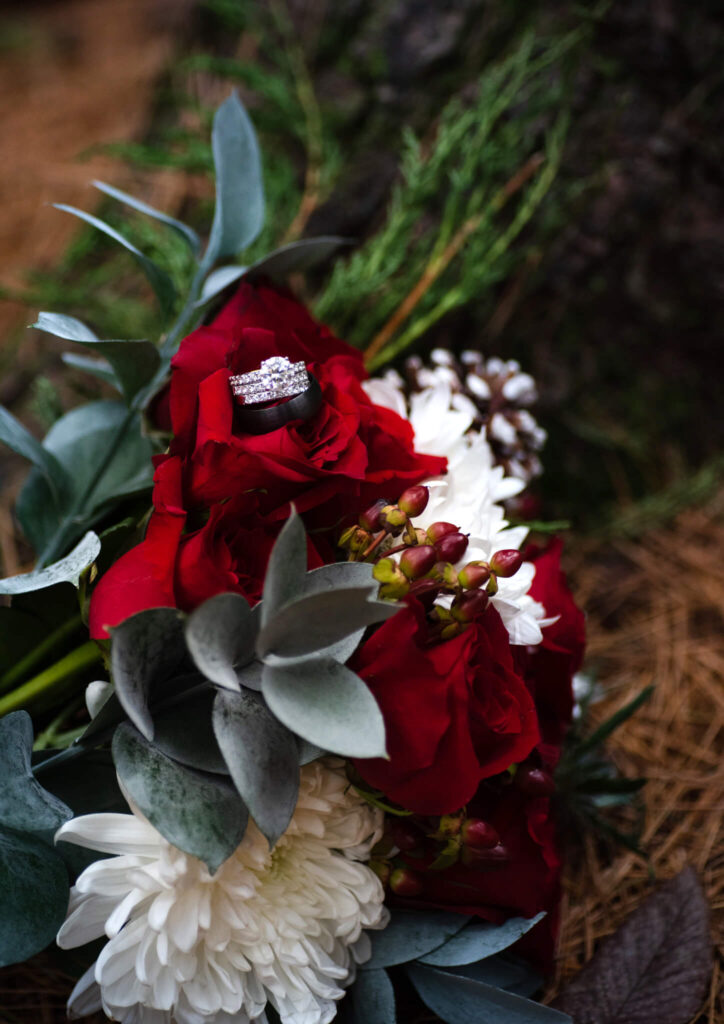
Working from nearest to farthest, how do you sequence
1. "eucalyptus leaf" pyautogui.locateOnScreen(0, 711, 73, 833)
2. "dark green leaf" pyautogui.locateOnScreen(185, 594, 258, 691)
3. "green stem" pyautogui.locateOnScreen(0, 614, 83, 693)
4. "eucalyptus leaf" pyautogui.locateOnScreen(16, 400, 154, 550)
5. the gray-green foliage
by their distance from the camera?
"dark green leaf" pyautogui.locateOnScreen(185, 594, 258, 691) → "eucalyptus leaf" pyautogui.locateOnScreen(0, 711, 73, 833) → "green stem" pyautogui.locateOnScreen(0, 614, 83, 693) → "eucalyptus leaf" pyautogui.locateOnScreen(16, 400, 154, 550) → the gray-green foliage

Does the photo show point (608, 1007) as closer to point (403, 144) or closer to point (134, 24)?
point (403, 144)

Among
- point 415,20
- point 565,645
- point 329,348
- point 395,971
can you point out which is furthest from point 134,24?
point 395,971

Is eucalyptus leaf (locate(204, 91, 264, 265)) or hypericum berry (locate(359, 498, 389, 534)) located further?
eucalyptus leaf (locate(204, 91, 264, 265))

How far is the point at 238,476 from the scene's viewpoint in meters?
0.58

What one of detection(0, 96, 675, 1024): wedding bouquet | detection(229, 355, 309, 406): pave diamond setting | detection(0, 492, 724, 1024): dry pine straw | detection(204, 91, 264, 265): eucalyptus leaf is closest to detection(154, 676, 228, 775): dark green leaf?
detection(0, 96, 675, 1024): wedding bouquet

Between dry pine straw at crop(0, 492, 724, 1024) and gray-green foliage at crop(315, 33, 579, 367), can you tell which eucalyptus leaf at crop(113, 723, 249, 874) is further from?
gray-green foliage at crop(315, 33, 579, 367)

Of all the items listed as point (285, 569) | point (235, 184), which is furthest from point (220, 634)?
point (235, 184)

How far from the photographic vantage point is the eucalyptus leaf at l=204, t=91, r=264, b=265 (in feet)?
2.73

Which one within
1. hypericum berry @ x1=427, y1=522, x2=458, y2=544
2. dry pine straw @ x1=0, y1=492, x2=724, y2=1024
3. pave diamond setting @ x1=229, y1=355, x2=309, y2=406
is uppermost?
pave diamond setting @ x1=229, y1=355, x2=309, y2=406

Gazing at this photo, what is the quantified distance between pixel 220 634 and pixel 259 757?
9 centimetres

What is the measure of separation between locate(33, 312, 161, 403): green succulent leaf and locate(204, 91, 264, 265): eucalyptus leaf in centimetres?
15

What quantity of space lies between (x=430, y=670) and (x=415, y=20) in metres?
1.14

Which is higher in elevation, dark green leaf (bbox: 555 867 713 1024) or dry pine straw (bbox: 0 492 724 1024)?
dark green leaf (bbox: 555 867 713 1024)

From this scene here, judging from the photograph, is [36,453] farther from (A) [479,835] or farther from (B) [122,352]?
(A) [479,835]
